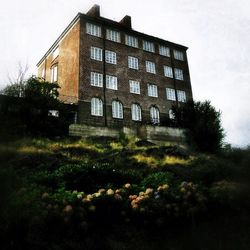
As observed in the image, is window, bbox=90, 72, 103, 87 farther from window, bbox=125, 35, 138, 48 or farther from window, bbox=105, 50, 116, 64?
window, bbox=125, 35, 138, 48

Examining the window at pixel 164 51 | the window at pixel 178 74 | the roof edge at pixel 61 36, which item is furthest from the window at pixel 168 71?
the roof edge at pixel 61 36

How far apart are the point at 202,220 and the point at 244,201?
1.39 meters

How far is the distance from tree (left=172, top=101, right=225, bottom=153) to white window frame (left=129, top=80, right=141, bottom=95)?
544cm

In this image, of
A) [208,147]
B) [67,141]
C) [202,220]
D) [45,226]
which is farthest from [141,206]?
[208,147]

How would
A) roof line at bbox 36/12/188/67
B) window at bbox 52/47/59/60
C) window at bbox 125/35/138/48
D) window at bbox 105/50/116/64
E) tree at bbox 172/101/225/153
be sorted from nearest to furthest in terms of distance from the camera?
tree at bbox 172/101/225/153, roof line at bbox 36/12/188/67, window at bbox 105/50/116/64, window at bbox 125/35/138/48, window at bbox 52/47/59/60

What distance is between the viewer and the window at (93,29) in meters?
36.1

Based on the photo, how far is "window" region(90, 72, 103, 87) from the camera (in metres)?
34.3

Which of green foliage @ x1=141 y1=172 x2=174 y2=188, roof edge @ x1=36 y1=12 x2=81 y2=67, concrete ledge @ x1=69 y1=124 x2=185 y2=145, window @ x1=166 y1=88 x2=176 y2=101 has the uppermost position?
roof edge @ x1=36 y1=12 x2=81 y2=67

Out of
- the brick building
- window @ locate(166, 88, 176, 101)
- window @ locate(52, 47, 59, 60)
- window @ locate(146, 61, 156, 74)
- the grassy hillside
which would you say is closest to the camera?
the grassy hillside

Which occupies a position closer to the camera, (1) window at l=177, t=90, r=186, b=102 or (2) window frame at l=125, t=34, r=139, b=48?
(2) window frame at l=125, t=34, r=139, b=48

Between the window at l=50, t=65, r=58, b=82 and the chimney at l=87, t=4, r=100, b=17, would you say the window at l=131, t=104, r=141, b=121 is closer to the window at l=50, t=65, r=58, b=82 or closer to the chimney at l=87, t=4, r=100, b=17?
the window at l=50, t=65, r=58, b=82

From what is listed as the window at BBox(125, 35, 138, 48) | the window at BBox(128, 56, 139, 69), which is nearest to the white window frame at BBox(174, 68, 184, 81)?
the window at BBox(128, 56, 139, 69)

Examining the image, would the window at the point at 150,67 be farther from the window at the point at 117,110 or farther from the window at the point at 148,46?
the window at the point at 117,110

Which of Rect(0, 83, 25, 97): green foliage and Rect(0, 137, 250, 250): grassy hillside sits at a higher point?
Rect(0, 83, 25, 97): green foliage
